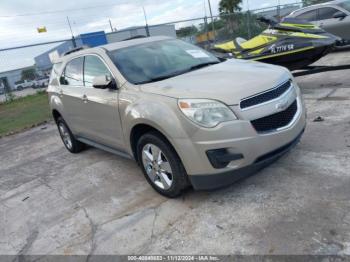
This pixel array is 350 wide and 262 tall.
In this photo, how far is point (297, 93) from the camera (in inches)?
157

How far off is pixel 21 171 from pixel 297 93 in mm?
4658

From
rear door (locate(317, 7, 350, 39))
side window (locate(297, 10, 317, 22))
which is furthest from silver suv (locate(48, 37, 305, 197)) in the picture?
side window (locate(297, 10, 317, 22))

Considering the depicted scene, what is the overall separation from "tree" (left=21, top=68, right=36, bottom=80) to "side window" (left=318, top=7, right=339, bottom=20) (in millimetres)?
12072

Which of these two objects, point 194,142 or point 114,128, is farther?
point 114,128

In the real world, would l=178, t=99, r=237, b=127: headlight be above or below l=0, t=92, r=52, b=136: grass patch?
above

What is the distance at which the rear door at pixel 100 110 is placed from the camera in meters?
4.30

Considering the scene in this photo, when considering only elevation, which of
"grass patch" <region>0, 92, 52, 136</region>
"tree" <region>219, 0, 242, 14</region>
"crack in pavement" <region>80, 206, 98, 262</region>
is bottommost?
"grass patch" <region>0, 92, 52, 136</region>

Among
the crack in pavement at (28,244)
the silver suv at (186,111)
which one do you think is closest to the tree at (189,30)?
the silver suv at (186,111)

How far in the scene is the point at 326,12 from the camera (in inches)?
461

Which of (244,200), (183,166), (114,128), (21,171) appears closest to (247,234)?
(244,200)

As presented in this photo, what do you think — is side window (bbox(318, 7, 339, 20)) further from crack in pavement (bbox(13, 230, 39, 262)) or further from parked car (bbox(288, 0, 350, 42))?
crack in pavement (bbox(13, 230, 39, 262))

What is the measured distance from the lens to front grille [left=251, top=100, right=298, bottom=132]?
332 cm

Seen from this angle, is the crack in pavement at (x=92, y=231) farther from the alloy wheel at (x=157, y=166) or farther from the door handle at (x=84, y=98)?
the door handle at (x=84, y=98)

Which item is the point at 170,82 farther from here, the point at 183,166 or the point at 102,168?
the point at 102,168
